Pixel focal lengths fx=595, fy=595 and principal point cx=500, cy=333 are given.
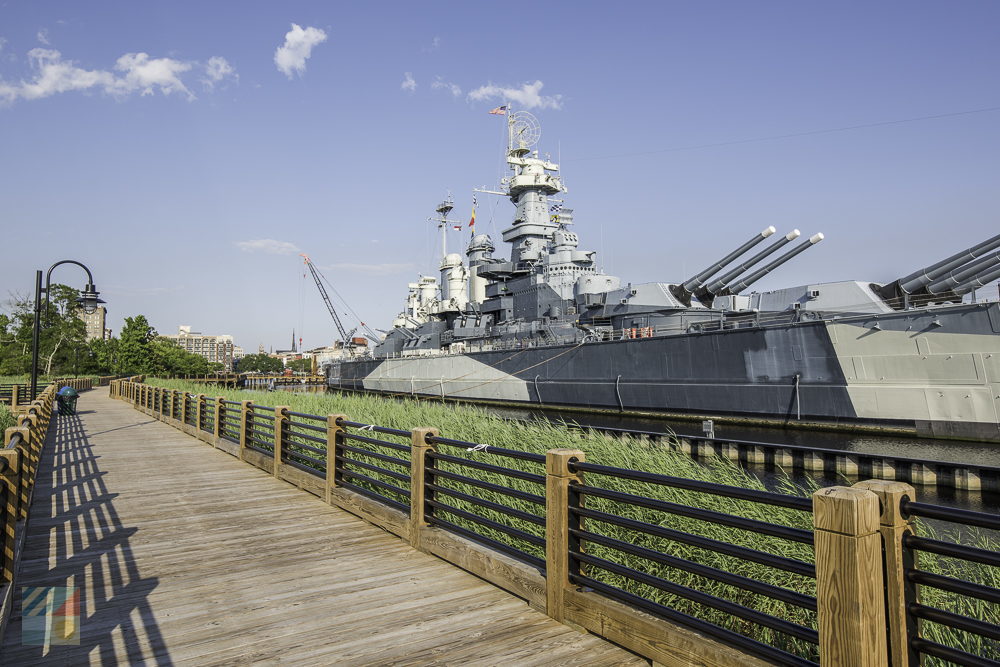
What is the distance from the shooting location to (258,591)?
15.7ft

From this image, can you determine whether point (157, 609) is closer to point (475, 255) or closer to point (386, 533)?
point (386, 533)

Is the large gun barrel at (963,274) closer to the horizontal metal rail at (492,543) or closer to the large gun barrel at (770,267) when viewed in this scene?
the large gun barrel at (770,267)

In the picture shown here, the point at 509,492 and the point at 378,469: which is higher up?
the point at 509,492

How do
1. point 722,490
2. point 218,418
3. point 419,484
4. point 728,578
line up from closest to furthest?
1. point 728,578
2. point 722,490
3. point 419,484
4. point 218,418

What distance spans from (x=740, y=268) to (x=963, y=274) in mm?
9650

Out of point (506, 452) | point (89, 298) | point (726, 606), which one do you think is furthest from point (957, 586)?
point (89, 298)

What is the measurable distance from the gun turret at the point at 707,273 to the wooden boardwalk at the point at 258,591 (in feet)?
83.5

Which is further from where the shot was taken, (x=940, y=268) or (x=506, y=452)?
(x=940, y=268)

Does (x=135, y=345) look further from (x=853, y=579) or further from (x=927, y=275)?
(x=853, y=579)

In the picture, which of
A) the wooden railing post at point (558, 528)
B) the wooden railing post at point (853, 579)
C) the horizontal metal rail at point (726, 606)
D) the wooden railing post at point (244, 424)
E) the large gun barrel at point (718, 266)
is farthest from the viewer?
the large gun barrel at point (718, 266)

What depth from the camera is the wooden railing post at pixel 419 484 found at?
19.6 ft

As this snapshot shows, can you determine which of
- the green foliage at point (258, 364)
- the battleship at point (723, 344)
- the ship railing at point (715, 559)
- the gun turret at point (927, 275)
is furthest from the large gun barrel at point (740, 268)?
the green foliage at point (258, 364)

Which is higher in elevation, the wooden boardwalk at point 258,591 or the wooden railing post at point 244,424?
the wooden railing post at point 244,424

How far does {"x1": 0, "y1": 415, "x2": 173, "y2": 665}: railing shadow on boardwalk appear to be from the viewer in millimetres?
3645
